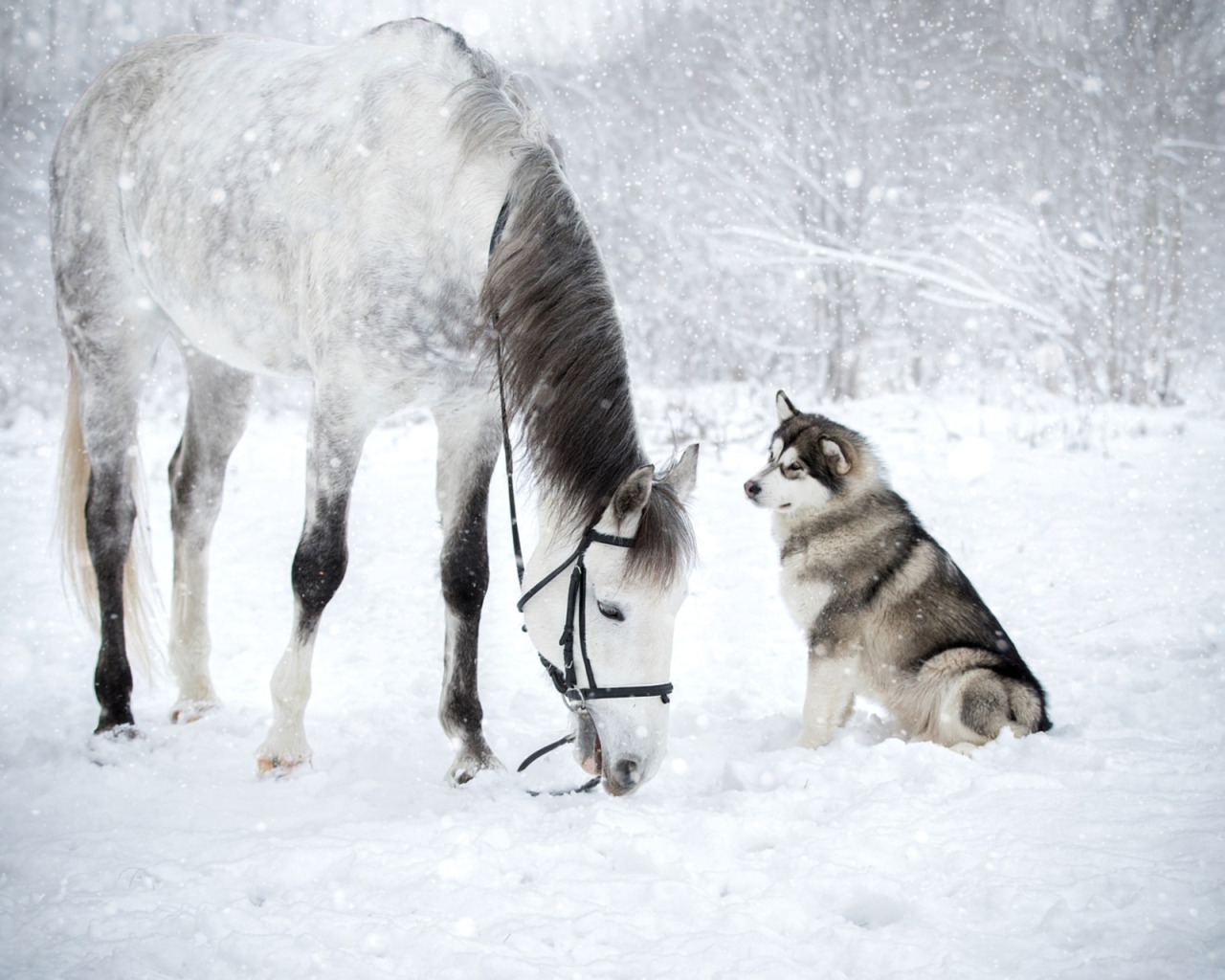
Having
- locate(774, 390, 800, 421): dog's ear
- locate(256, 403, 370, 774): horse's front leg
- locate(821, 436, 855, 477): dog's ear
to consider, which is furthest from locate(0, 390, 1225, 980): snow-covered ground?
locate(774, 390, 800, 421): dog's ear

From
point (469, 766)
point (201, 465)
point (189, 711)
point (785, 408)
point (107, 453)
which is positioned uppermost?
point (785, 408)

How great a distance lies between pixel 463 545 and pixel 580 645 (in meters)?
1.16

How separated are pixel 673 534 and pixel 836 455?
144 centimetres

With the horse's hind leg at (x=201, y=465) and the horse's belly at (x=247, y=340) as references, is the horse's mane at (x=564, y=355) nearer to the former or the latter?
the horse's belly at (x=247, y=340)

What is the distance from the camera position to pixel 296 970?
169cm

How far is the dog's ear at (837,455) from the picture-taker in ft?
11.7

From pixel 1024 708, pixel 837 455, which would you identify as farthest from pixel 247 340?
pixel 1024 708

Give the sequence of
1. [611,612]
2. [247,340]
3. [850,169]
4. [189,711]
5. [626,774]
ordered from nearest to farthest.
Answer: [626,774] → [611,612] → [247,340] → [189,711] → [850,169]

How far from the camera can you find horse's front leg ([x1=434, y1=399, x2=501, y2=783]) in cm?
342

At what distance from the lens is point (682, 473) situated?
266cm

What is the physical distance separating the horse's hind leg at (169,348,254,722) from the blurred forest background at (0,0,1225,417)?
8.39m

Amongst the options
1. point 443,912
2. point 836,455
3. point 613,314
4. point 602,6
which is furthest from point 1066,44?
point 443,912

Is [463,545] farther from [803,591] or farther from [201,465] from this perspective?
[201,465]

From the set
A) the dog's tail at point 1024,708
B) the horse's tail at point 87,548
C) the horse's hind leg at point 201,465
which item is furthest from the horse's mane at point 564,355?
the horse's tail at point 87,548
